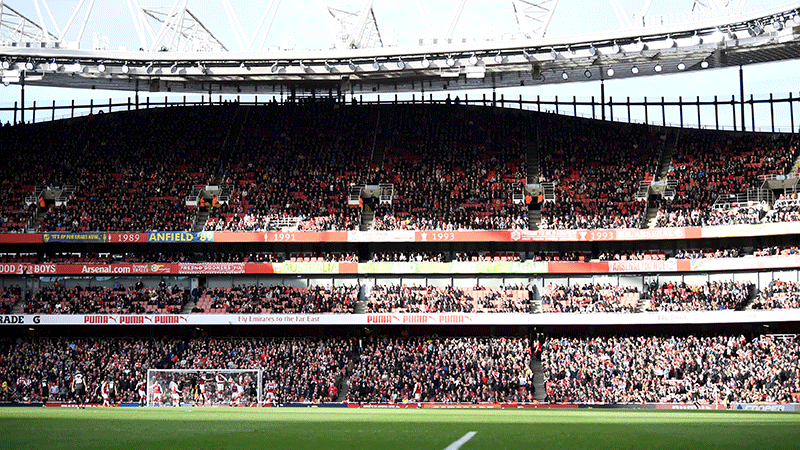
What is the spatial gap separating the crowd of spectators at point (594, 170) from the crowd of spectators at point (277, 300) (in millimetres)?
12656

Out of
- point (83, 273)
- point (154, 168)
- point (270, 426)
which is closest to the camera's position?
point (270, 426)

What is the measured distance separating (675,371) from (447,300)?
12423 millimetres

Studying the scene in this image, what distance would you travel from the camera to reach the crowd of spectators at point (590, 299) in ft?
138

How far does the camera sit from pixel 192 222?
47.6m

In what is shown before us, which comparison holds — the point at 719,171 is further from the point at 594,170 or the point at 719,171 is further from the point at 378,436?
the point at 378,436

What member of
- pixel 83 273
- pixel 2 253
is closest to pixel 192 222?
pixel 83 273

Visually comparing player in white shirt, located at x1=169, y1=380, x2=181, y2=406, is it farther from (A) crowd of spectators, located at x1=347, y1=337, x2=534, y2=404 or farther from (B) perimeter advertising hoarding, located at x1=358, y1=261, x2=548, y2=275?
(B) perimeter advertising hoarding, located at x1=358, y1=261, x2=548, y2=275

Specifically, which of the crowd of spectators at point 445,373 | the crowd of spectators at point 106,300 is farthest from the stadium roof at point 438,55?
the crowd of spectators at point 445,373

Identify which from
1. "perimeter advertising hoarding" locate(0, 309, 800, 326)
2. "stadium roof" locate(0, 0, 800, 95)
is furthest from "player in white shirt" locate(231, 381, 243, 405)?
"stadium roof" locate(0, 0, 800, 95)

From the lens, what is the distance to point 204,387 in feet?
116

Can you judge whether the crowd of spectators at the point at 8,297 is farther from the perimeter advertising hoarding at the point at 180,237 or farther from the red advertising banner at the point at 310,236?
the red advertising banner at the point at 310,236

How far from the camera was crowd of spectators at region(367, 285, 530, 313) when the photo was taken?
42.8m

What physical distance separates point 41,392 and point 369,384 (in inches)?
620

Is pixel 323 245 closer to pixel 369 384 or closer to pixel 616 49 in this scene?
pixel 369 384
